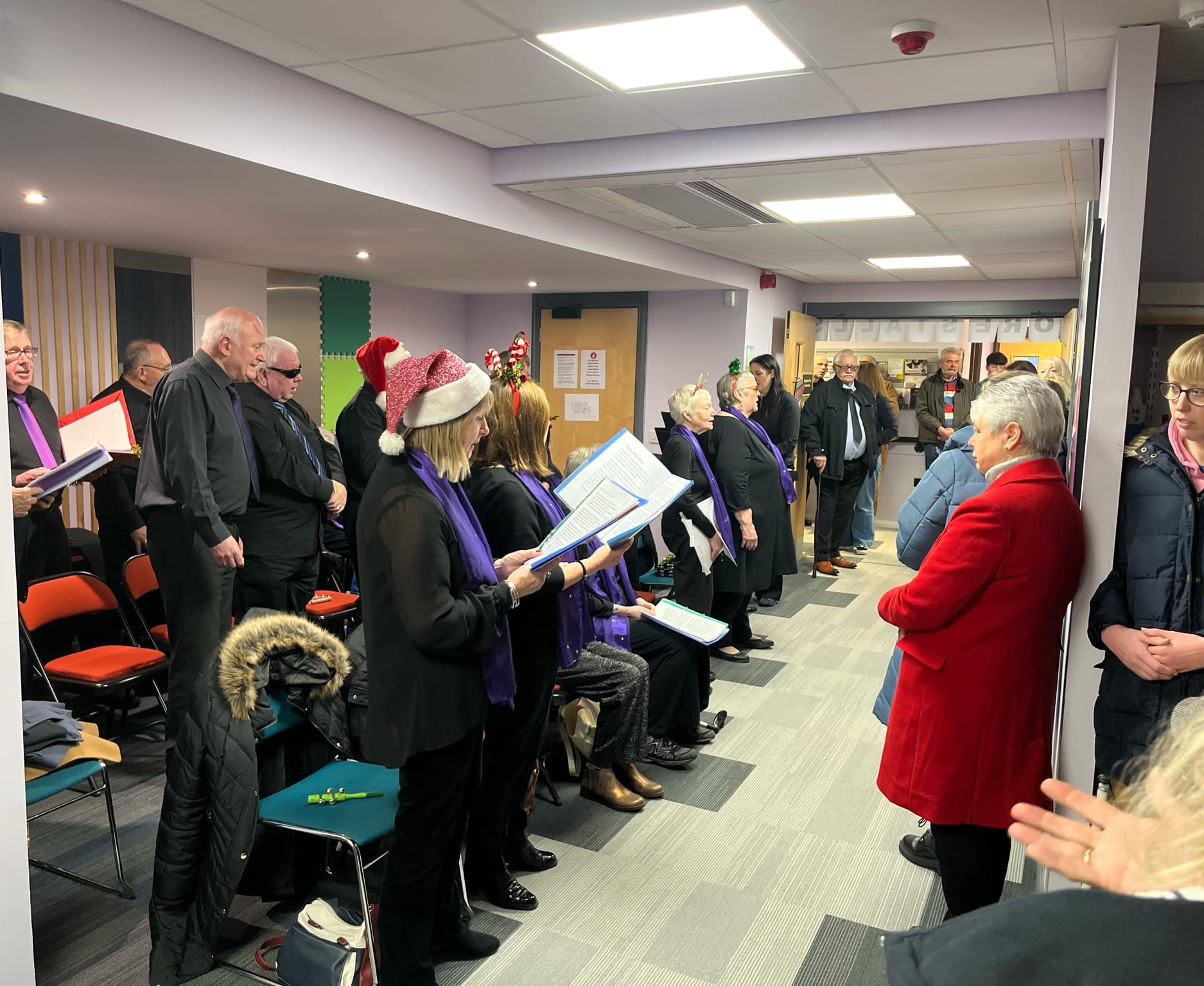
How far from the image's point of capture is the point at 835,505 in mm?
7293

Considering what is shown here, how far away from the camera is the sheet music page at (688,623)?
339 centimetres

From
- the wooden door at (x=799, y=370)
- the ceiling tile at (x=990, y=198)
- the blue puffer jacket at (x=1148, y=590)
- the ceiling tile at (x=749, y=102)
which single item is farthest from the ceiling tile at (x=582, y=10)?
the wooden door at (x=799, y=370)

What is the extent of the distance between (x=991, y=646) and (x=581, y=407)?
6792 millimetres

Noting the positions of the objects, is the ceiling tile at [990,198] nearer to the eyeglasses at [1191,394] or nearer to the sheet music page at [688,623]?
the sheet music page at [688,623]

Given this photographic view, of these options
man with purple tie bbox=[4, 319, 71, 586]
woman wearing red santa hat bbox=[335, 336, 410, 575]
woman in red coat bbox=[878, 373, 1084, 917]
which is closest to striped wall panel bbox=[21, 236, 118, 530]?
man with purple tie bbox=[4, 319, 71, 586]

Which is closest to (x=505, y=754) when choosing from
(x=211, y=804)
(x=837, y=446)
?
(x=211, y=804)

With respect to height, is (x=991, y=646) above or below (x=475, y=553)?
below

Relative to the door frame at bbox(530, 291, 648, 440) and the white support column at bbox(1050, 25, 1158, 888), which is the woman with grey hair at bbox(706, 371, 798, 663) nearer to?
the white support column at bbox(1050, 25, 1158, 888)

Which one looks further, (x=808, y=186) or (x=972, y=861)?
(x=808, y=186)

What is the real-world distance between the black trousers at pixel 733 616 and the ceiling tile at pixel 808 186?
2007mm

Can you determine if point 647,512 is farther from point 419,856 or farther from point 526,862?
point 526,862

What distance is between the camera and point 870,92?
3.14 m

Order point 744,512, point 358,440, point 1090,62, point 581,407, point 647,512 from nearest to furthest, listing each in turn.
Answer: point 647,512, point 1090,62, point 358,440, point 744,512, point 581,407

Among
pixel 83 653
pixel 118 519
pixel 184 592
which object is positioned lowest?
pixel 83 653
